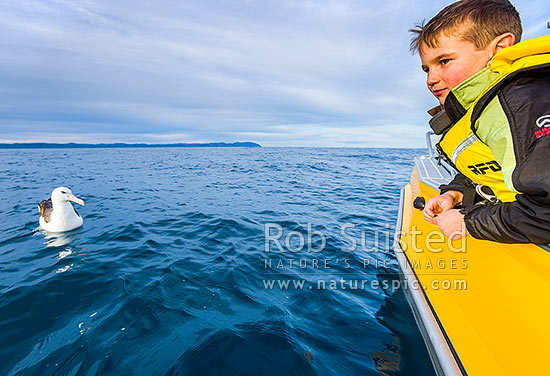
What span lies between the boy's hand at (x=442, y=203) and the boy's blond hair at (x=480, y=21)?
3.52 ft

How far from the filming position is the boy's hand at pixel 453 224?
4.88 ft

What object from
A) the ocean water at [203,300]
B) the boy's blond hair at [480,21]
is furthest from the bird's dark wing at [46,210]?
the boy's blond hair at [480,21]

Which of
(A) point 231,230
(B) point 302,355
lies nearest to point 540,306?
(B) point 302,355

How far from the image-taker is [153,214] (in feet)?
22.3

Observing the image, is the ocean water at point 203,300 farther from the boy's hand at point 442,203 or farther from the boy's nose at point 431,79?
the boy's nose at point 431,79

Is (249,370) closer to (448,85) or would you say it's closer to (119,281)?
(119,281)

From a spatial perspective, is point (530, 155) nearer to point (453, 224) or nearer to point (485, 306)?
point (453, 224)

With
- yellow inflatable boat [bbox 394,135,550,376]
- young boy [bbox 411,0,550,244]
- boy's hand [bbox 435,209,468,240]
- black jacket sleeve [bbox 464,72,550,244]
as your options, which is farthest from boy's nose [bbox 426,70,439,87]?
yellow inflatable boat [bbox 394,135,550,376]

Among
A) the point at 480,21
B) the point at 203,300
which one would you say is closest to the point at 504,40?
the point at 480,21

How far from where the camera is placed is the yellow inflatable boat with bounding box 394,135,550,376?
1.23m

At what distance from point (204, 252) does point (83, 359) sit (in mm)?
2279

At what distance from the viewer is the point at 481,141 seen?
4.27ft

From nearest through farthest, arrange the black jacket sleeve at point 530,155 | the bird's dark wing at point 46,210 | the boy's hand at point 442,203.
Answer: the black jacket sleeve at point 530,155
the boy's hand at point 442,203
the bird's dark wing at point 46,210

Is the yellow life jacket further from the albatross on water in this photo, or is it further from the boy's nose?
the albatross on water
